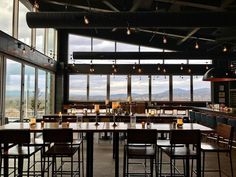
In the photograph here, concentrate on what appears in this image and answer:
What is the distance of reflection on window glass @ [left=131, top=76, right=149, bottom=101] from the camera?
13.6m

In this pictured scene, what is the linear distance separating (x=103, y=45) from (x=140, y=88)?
2890 millimetres

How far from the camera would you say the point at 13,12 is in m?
7.70

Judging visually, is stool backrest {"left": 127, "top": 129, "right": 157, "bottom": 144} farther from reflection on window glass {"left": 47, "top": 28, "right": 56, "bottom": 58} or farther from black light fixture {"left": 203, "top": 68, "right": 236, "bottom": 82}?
reflection on window glass {"left": 47, "top": 28, "right": 56, "bottom": 58}

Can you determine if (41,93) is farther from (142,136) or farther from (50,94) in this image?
(142,136)

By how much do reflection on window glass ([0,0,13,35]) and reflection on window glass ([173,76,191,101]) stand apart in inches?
341

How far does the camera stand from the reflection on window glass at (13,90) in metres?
7.16

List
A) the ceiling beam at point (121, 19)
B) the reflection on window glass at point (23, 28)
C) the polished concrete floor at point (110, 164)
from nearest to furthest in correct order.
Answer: the polished concrete floor at point (110, 164), the ceiling beam at point (121, 19), the reflection on window glass at point (23, 28)

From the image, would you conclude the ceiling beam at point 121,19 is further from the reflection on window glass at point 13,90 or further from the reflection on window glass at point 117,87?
the reflection on window glass at point 117,87

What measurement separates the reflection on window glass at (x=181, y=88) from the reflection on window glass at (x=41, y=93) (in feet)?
21.5

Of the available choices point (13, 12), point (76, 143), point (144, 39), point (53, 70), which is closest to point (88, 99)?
point (53, 70)

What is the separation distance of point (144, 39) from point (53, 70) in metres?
4.82

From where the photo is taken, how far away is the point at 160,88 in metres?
13.7

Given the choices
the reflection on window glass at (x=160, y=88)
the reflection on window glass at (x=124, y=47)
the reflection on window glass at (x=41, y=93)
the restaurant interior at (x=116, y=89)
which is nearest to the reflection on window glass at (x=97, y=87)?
the restaurant interior at (x=116, y=89)

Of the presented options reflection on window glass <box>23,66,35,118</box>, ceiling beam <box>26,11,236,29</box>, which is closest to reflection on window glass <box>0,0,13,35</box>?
ceiling beam <box>26,11,236,29</box>
